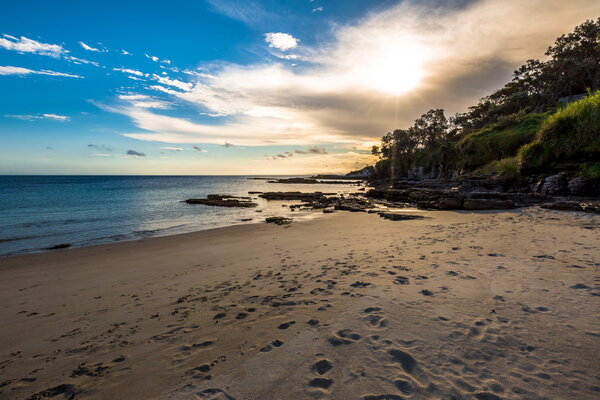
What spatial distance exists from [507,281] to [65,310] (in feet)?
29.9

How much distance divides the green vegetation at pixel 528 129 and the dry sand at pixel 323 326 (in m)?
11.8

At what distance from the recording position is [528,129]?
27.3 meters

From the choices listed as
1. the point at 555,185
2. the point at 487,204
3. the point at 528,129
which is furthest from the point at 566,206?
the point at 528,129

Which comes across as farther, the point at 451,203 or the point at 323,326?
the point at 451,203

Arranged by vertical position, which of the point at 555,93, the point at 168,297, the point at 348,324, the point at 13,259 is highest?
the point at 555,93

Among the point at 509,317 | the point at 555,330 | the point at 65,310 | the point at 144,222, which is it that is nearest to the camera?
the point at 555,330

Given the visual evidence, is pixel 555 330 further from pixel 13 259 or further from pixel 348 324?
pixel 13 259

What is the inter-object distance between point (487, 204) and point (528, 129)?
66.8 feet

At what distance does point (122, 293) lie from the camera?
579 centimetres

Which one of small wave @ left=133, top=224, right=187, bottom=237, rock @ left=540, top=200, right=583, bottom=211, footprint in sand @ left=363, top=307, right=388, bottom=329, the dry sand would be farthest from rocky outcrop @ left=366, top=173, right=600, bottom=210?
small wave @ left=133, top=224, right=187, bottom=237

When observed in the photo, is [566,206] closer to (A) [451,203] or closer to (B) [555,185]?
(B) [555,185]

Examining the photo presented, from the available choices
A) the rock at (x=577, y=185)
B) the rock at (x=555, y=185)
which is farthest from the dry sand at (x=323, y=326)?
the rock at (x=555, y=185)

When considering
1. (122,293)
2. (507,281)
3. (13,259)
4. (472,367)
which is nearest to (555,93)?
(507,281)

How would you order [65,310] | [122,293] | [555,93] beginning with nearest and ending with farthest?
[65,310] < [122,293] < [555,93]
